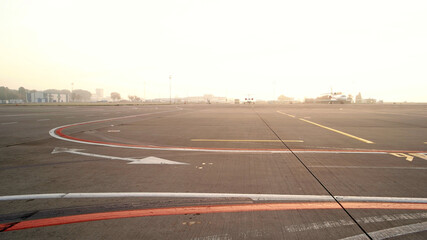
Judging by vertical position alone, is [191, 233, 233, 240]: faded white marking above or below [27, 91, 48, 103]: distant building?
below

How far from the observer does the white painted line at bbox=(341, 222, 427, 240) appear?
105 inches

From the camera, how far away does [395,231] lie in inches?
110

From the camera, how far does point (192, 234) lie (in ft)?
8.96

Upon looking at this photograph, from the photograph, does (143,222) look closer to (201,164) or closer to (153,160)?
(201,164)

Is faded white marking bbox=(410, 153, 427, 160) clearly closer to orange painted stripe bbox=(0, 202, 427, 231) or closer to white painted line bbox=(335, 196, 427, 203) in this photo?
white painted line bbox=(335, 196, 427, 203)

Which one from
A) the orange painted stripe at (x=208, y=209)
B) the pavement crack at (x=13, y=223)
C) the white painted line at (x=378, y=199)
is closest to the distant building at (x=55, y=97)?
the pavement crack at (x=13, y=223)

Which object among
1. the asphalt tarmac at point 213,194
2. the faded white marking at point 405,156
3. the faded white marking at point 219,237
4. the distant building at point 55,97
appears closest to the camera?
the faded white marking at point 219,237

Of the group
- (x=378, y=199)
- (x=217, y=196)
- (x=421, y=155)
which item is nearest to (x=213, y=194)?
(x=217, y=196)

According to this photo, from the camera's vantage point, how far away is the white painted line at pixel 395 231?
267 cm

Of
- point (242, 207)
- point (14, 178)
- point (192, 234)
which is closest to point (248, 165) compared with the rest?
point (242, 207)

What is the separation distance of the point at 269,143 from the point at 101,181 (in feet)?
19.5

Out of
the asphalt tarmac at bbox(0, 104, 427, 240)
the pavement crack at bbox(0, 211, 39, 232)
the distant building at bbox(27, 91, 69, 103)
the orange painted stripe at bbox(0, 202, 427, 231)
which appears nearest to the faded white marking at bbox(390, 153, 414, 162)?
the asphalt tarmac at bbox(0, 104, 427, 240)

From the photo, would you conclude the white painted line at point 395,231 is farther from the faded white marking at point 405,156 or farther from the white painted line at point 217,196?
the faded white marking at point 405,156

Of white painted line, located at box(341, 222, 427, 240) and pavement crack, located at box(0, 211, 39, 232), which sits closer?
white painted line, located at box(341, 222, 427, 240)
